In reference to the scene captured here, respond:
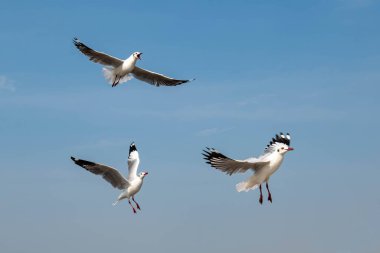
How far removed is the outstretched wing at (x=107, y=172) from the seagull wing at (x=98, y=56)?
4582 mm

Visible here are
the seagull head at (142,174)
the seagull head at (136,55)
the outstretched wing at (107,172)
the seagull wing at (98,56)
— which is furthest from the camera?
the seagull head at (136,55)

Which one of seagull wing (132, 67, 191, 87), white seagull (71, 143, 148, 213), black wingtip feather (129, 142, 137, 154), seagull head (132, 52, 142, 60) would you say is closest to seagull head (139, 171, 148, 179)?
white seagull (71, 143, 148, 213)

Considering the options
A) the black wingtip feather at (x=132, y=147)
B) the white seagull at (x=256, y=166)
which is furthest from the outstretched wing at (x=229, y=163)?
the black wingtip feather at (x=132, y=147)

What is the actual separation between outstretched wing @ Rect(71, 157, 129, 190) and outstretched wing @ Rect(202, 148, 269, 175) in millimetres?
4275

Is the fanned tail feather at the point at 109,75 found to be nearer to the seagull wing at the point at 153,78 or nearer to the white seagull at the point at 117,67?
the white seagull at the point at 117,67

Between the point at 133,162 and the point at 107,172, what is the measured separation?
2.63 m

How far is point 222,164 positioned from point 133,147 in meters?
8.04

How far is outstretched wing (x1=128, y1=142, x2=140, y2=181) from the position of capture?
18750 mm

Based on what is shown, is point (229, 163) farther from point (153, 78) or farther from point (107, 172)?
point (153, 78)

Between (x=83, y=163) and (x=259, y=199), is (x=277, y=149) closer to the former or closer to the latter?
(x=259, y=199)

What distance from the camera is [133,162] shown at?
1959 cm

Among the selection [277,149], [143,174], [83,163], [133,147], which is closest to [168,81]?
[133,147]

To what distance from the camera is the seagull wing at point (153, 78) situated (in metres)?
21.9

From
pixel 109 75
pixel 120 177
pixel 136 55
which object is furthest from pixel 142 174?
pixel 136 55
